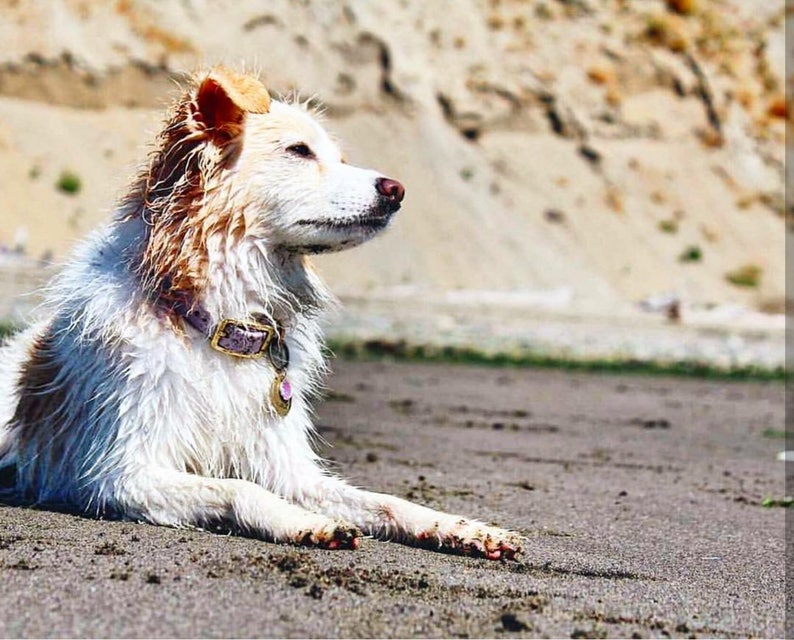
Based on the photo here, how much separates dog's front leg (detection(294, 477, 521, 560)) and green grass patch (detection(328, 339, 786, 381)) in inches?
523

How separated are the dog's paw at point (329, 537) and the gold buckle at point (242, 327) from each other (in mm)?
1017

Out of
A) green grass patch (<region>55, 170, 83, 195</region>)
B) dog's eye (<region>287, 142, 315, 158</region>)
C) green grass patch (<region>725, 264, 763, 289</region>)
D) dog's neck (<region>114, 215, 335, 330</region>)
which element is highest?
green grass patch (<region>725, 264, 763, 289</region>)

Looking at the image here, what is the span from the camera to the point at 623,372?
1980cm

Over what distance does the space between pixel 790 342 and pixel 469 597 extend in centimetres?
2531

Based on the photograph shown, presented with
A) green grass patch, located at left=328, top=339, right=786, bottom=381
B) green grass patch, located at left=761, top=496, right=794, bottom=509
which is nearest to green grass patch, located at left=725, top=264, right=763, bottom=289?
green grass patch, located at left=328, top=339, right=786, bottom=381

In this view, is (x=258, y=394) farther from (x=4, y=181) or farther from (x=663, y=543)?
(x=4, y=181)

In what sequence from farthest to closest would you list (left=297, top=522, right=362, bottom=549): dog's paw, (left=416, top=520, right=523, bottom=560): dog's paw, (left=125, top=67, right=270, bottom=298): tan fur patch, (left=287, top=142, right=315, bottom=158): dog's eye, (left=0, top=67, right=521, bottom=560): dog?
(left=287, top=142, right=315, bottom=158): dog's eye, (left=125, top=67, right=270, bottom=298): tan fur patch, (left=0, top=67, right=521, bottom=560): dog, (left=416, top=520, right=523, bottom=560): dog's paw, (left=297, top=522, right=362, bottom=549): dog's paw

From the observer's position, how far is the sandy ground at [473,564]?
3521 mm

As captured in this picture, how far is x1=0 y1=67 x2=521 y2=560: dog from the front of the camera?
505cm

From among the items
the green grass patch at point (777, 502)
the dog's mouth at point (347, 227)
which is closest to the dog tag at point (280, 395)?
the dog's mouth at point (347, 227)

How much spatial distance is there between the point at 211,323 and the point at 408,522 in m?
1.25

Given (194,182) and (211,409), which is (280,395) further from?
(194,182)

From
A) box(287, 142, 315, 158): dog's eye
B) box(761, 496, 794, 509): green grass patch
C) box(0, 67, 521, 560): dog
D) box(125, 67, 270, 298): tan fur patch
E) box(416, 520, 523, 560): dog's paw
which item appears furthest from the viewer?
box(761, 496, 794, 509): green grass patch

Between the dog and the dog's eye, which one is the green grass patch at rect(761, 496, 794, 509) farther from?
the dog's eye
